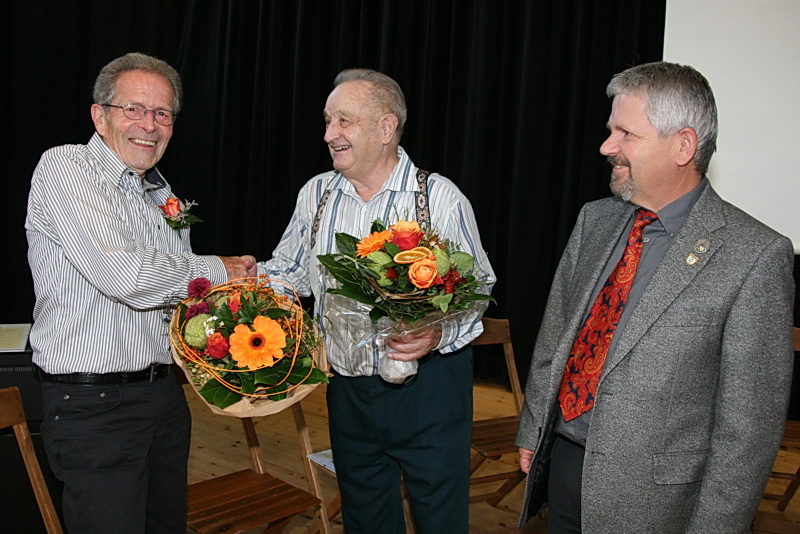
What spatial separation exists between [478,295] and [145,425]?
3.41ft

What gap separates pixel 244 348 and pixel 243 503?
1088mm

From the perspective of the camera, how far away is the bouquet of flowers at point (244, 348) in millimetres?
1923

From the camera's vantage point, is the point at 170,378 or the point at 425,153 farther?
the point at 425,153

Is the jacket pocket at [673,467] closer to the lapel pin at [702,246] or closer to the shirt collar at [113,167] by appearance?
the lapel pin at [702,246]

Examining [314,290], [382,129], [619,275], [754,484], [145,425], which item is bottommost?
[145,425]

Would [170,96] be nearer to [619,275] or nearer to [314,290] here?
[314,290]

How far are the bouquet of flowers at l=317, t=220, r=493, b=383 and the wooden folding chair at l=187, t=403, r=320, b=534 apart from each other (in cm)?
90

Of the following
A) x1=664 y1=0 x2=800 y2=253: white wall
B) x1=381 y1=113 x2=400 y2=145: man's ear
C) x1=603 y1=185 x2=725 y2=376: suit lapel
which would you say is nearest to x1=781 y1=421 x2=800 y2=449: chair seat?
x1=664 y1=0 x2=800 y2=253: white wall

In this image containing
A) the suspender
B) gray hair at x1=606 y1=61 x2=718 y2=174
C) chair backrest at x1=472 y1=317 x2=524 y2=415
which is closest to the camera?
gray hair at x1=606 y1=61 x2=718 y2=174

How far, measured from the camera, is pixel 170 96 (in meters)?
2.42

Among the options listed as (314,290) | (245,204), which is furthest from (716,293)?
(245,204)

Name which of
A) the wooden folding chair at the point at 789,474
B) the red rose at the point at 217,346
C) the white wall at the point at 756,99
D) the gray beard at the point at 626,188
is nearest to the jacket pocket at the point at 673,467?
the gray beard at the point at 626,188

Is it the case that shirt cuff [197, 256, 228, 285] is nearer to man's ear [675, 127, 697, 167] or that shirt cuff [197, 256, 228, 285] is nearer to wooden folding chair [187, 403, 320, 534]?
wooden folding chair [187, 403, 320, 534]

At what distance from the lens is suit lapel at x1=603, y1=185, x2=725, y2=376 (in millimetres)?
1766
